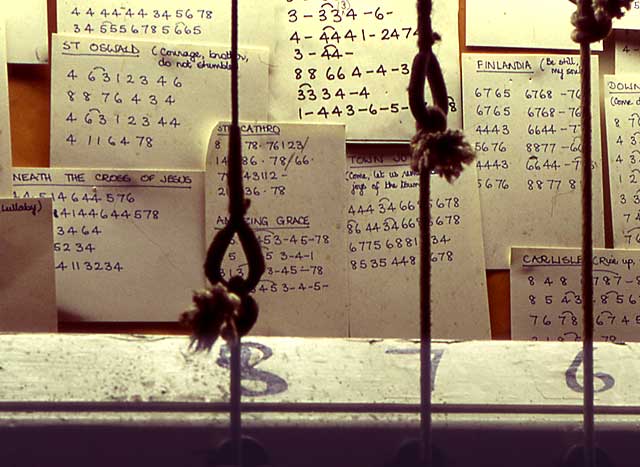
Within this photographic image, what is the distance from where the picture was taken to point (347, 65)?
110cm

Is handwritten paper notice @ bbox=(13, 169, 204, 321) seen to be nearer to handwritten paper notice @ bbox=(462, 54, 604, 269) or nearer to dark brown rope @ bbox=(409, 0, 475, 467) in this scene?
handwritten paper notice @ bbox=(462, 54, 604, 269)

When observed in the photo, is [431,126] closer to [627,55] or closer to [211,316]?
[211,316]

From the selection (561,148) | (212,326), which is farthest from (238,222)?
(561,148)

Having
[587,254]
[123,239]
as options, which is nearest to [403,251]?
[123,239]

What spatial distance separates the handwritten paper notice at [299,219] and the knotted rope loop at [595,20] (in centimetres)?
72

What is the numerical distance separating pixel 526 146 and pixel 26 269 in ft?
2.11

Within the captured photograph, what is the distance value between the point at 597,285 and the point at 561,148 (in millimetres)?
184

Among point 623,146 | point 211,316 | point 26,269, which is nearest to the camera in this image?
point 211,316

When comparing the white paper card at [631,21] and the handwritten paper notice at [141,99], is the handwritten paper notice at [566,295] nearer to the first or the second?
the white paper card at [631,21]

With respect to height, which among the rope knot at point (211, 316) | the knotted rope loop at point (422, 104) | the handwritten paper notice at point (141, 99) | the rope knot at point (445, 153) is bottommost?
the rope knot at point (211, 316)

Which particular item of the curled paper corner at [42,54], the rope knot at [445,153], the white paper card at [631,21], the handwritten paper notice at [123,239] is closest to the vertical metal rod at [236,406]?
the rope knot at [445,153]

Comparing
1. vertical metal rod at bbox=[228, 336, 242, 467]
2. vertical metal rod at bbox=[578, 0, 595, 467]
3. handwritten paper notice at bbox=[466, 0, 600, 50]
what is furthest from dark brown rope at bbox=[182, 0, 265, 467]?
handwritten paper notice at bbox=[466, 0, 600, 50]

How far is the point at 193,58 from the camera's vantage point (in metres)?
1.08

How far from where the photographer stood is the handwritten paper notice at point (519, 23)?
1.12 meters
